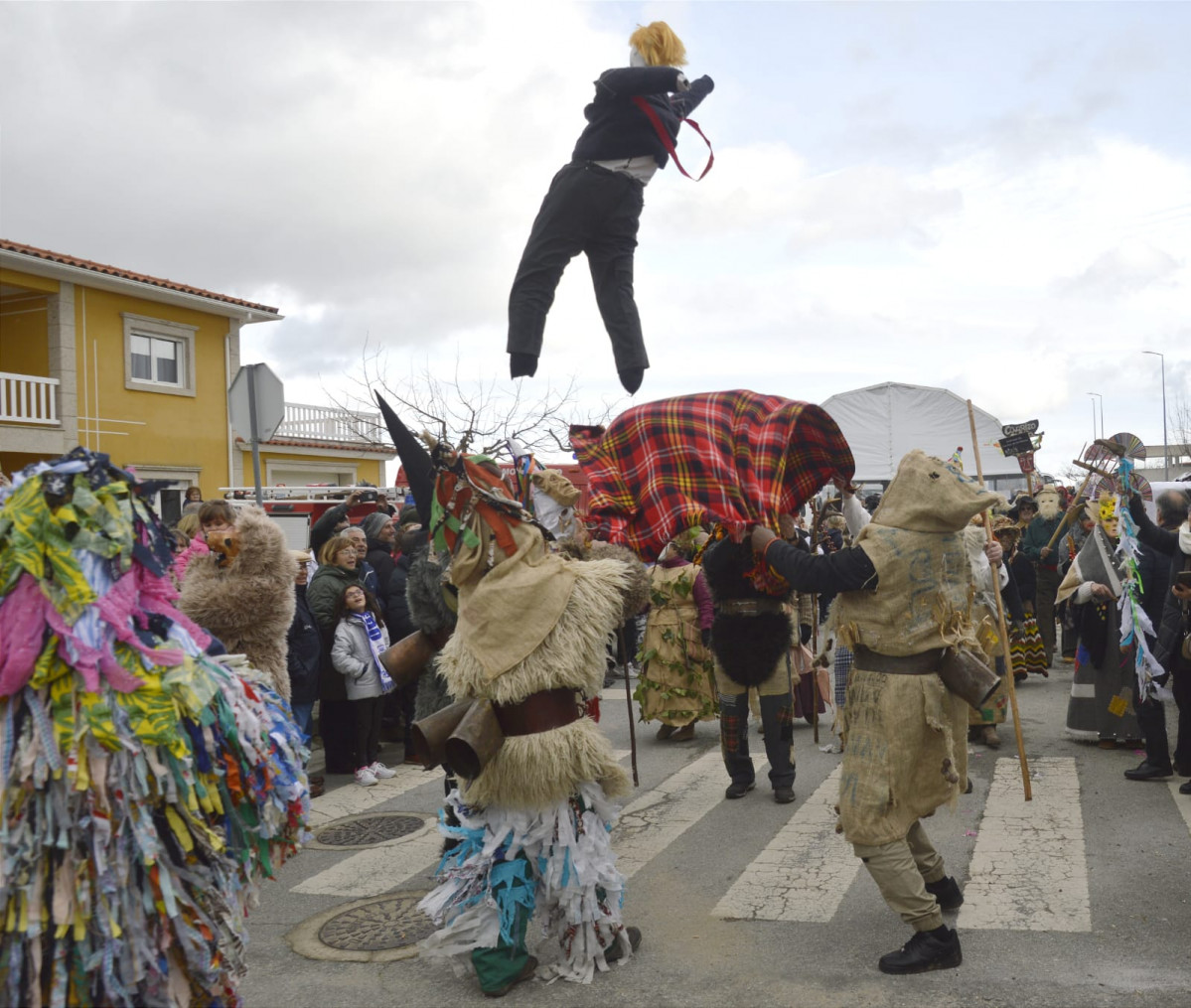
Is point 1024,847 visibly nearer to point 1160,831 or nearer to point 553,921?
point 1160,831

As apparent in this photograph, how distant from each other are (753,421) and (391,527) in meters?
5.47

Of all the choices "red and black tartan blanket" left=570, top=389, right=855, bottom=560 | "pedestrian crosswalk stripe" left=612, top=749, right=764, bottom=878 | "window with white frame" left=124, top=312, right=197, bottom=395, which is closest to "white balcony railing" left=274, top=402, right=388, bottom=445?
"window with white frame" left=124, top=312, right=197, bottom=395

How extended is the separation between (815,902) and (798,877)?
1.19 feet

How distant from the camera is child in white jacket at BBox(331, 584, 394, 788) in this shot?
7.40 meters

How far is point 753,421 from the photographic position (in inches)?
183

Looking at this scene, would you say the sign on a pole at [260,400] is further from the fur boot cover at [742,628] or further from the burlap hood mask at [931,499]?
the burlap hood mask at [931,499]

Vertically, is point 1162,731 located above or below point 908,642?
below

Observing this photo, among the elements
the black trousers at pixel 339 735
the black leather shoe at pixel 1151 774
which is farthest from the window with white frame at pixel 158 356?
the black leather shoe at pixel 1151 774

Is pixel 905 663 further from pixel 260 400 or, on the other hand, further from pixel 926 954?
pixel 260 400

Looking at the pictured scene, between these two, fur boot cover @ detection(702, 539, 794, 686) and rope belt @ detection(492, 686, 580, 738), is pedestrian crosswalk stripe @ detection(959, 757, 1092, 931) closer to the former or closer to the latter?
fur boot cover @ detection(702, 539, 794, 686)

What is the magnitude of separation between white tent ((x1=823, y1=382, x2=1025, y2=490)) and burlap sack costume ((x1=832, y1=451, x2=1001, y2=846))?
36.6 feet

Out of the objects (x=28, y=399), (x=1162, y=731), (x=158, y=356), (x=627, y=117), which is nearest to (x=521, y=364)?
(x=627, y=117)

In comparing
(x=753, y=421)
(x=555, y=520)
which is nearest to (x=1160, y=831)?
(x=753, y=421)

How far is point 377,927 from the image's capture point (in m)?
4.72
